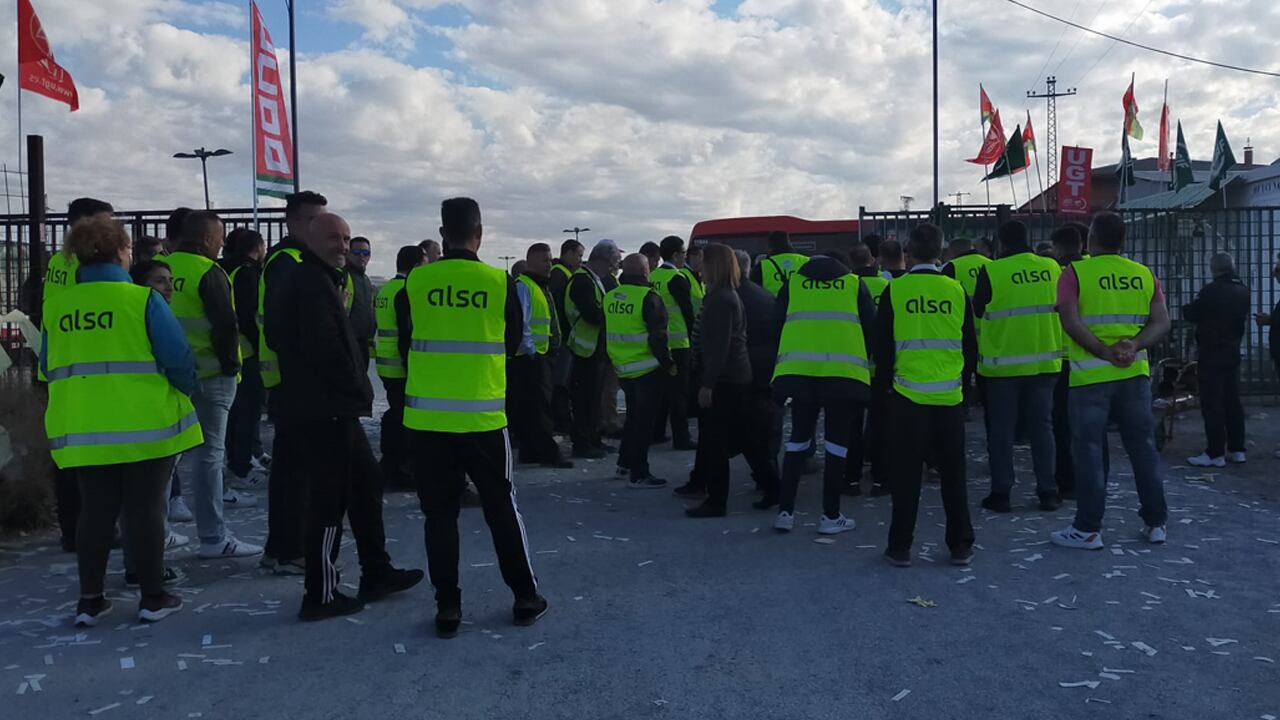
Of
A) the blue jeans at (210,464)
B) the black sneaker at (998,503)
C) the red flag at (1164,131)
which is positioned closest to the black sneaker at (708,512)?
the black sneaker at (998,503)

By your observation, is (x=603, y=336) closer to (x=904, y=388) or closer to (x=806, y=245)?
(x=904, y=388)

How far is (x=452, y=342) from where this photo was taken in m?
4.79

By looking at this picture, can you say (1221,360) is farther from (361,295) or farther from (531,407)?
(361,295)

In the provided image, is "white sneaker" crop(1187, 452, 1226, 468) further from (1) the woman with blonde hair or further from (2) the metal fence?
(1) the woman with blonde hair

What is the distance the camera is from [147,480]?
5.01 metres

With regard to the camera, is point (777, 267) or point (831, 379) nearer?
point (831, 379)

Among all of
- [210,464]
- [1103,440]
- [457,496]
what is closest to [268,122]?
[210,464]

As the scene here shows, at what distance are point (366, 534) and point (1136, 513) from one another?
5486 millimetres

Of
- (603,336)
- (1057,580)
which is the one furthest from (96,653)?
(603,336)

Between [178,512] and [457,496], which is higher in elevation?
[457,496]

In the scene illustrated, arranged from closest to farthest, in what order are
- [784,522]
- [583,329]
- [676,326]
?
1. [784,522]
2. [676,326]
3. [583,329]

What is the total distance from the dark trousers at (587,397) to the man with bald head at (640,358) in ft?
4.80

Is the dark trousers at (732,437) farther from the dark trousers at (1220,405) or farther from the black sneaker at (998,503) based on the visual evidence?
the dark trousers at (1220,405)

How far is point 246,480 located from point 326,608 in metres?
4.13
